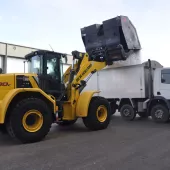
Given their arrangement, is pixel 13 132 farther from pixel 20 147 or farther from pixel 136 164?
pixel 136 164

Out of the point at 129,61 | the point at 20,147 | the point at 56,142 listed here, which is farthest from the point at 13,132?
the point at 129,61

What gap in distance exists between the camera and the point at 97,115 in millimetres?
9125

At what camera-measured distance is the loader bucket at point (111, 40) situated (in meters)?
9.63

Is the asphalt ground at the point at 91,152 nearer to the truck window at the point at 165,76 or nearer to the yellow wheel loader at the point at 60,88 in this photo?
the yellow wheel loader at the point at 60,88

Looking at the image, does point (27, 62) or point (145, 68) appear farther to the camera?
point (145, 68)

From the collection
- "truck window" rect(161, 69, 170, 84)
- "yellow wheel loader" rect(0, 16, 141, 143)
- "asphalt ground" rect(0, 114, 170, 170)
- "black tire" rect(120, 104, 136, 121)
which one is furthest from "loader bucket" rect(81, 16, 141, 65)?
"asphalt ground" rect(0, 114, 170, 170)

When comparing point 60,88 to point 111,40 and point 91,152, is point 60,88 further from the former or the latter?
point 91,152

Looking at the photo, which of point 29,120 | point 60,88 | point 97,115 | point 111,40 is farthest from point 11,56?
point 29,120

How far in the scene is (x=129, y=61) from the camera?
11156 mm

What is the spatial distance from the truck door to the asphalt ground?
2.75 meters

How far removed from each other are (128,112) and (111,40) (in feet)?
11.7

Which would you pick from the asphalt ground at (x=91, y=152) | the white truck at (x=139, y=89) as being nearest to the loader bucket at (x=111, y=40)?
the white truck at (x=139, y=89)

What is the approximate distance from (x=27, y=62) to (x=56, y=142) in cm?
331

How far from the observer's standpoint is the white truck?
35.1ft
